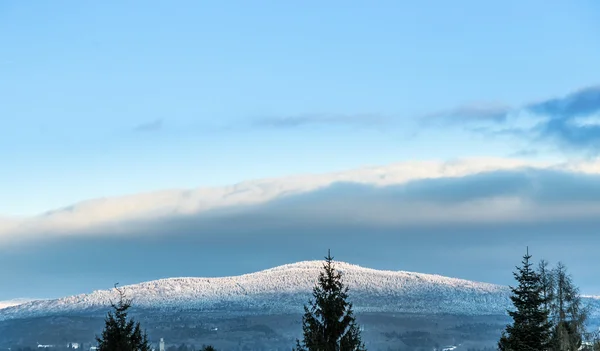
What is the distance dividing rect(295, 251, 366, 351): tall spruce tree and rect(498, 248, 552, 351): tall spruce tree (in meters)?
16.6

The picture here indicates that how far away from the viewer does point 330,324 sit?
4622cm

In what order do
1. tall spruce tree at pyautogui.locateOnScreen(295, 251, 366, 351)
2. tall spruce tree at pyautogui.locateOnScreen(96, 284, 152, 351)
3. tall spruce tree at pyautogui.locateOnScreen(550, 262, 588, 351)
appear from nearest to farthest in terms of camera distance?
tall spruce tree at pyautogui.locateOnScreen(295, 251, 366, 351), tall spruce tree at pyautogui.locateOnScreen(96, 284, 152, 351), tall spruce tree at pyautogui.locateOnScreen(550, 262, 588, 351)

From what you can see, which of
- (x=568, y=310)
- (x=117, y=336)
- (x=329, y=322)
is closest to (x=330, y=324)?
(x=329, y=322)

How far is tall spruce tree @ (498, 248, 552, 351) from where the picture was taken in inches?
2346

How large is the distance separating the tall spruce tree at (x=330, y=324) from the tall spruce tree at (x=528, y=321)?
16.6m

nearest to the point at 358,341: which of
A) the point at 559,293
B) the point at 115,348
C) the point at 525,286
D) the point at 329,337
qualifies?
the point at 329,337

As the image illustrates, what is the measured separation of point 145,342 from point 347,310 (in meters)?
16.1

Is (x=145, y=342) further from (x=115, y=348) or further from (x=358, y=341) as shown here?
(x=358, y=341)

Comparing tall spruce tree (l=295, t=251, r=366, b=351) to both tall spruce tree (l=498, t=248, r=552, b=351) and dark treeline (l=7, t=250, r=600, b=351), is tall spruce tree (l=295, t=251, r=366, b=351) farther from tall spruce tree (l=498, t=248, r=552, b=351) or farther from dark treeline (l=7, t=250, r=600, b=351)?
tall spruce tree (l=498, t=248, r=552, b=351)

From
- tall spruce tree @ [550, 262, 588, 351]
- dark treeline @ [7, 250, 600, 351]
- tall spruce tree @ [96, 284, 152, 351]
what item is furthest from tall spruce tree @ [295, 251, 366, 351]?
tall spruce tree @ [550, 262, 588, 351]

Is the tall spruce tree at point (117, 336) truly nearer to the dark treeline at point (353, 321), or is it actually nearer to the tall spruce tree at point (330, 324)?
the dark treeline at point (353, 321)

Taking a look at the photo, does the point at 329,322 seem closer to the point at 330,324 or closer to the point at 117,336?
the point at 330,324

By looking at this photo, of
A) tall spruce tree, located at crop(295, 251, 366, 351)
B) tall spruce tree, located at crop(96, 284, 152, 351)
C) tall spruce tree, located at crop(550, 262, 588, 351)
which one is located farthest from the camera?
tall spruce tree, located at crop(550, 262, 588, 351)

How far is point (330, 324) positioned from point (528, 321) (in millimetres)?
19174
